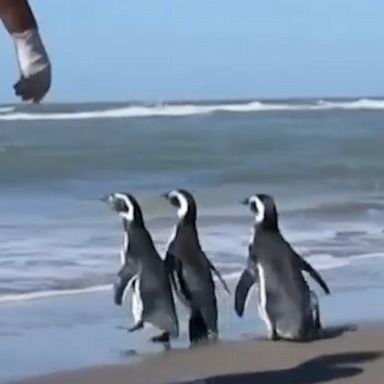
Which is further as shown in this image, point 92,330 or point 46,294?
point 46,294

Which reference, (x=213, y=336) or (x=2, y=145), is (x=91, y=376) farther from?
(x=2, y=145)

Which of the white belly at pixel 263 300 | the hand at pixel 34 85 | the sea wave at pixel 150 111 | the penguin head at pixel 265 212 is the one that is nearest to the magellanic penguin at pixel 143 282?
the white belly at pixel 263 300

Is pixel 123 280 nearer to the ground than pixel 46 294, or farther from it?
farther from it

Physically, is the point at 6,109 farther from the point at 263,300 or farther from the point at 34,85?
the point at 34,85

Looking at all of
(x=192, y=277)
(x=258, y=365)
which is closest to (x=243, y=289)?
(x=192, y=277)

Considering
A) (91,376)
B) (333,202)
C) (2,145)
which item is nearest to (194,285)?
(91,376)

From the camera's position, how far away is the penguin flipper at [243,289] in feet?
22.5

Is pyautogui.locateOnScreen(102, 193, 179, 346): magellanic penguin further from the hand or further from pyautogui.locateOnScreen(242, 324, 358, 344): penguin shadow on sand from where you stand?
the hand

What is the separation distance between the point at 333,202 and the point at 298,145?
11.9m

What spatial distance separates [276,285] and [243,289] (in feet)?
0.52

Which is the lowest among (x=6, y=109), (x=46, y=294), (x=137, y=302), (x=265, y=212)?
(x=6, y=109)

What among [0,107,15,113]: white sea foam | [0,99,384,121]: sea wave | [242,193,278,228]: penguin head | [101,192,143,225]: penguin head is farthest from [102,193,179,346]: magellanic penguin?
[0,107,15,113]: white sea foam

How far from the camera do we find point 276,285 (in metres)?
6.82

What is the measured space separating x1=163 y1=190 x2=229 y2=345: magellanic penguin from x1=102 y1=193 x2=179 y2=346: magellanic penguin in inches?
3.1
